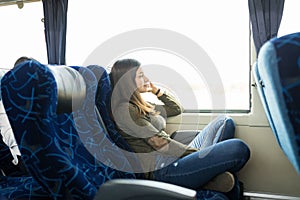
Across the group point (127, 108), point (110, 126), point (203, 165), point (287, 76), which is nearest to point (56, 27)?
point (127, 108)

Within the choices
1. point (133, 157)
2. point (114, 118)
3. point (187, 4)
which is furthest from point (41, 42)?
point (133, 157)

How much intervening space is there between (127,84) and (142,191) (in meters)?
0.92

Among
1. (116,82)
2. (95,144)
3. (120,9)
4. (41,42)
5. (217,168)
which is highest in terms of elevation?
(120,9)

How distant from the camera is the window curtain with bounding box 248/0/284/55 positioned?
1.94 m

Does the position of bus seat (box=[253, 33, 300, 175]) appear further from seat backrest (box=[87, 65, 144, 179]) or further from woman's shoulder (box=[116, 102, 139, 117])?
woman's shoulder (box=[116, 102, 139, 117])

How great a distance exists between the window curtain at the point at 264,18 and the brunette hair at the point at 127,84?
2.83 ft

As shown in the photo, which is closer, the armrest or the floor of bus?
the armrest

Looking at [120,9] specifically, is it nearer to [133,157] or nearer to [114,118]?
[114,118]

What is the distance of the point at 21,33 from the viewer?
2760 millimetres

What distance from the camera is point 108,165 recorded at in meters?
1.22

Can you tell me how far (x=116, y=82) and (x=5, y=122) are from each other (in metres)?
0.60

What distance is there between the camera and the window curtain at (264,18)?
6.37ft

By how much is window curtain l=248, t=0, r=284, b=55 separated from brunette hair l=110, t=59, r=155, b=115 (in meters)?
0.86

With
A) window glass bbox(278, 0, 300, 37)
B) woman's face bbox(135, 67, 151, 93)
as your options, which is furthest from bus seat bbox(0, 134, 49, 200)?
window glass bbox(278, 0, 300, 37)
